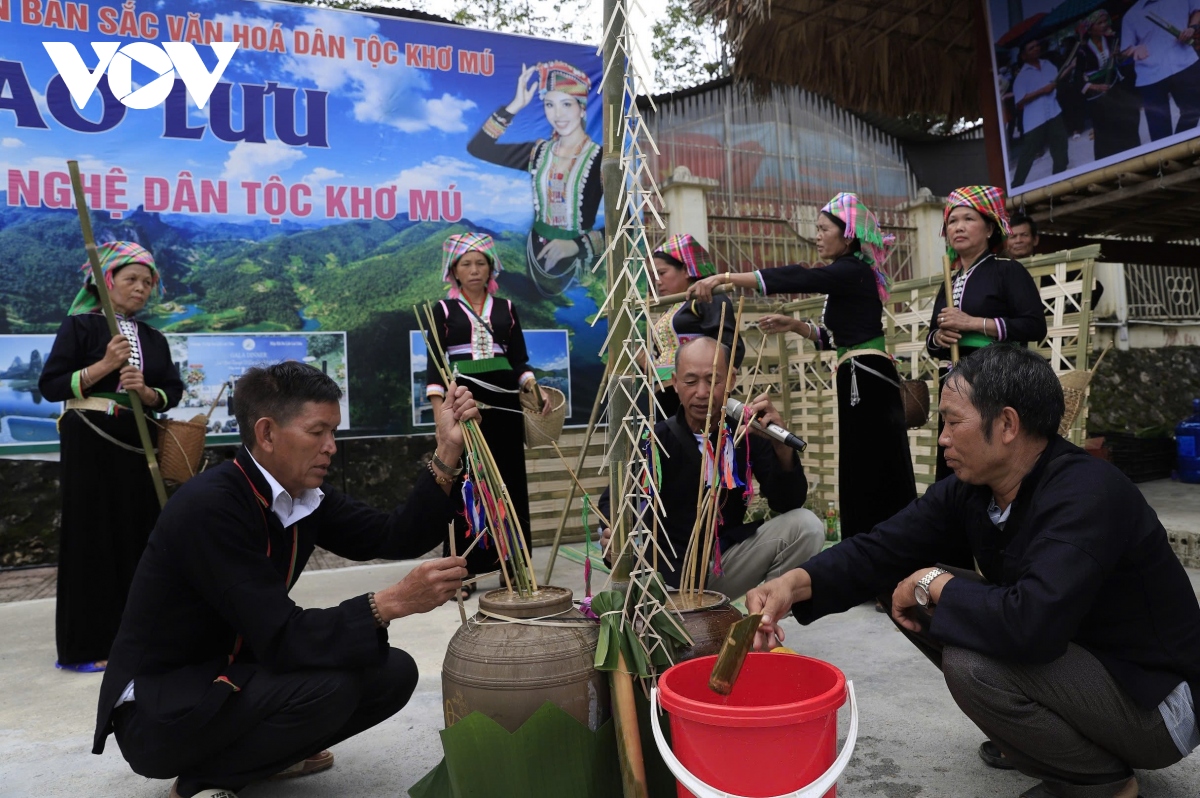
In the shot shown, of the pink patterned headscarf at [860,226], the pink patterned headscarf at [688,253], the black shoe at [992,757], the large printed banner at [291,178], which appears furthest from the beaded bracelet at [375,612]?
the large printed banner at [291,178]

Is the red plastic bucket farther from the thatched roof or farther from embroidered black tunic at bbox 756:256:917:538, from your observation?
the thatched roof

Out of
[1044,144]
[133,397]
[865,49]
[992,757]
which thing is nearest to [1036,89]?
[1044,144]

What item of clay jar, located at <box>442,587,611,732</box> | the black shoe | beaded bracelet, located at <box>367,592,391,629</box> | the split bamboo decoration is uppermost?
the split bamboo decoration

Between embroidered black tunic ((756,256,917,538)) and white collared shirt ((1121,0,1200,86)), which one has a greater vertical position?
white collared shirt ((1121,0,1200,86))

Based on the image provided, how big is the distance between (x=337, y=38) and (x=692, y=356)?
13.0 feet

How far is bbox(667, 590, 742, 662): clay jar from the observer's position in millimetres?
1631

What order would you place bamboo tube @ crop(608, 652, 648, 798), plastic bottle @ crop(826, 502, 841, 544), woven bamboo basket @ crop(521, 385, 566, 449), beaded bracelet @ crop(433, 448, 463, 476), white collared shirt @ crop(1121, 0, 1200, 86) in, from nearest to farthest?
bamboo tube @ crop(608, 652, 648, 798)
beaded bracelet @ crop(433, 448, 463, 476)
woven bamboo basket @ crop(521, 385, 566, 449)
white collared shirt @ crop(1121, 0, 1200, 86)
plastic bottle @ crop(826, 502, 841, 544)

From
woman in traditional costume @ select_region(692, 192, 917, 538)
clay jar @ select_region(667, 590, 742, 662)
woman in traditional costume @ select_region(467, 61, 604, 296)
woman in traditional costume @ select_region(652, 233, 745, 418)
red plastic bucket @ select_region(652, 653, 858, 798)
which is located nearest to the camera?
red plastic bucket @ select_region(652, 653, 858, 798)

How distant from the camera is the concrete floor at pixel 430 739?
1814 mm

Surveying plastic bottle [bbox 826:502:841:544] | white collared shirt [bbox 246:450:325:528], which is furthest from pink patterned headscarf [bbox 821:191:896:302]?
white collared shirt [bbox 246:450:325:528]

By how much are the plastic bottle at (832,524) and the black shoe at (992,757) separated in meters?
2.61

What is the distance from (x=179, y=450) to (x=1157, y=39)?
4.34 meters

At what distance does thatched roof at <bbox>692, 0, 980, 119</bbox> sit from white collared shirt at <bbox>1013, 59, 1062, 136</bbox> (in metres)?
0.59

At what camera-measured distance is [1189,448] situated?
5.69 meters
